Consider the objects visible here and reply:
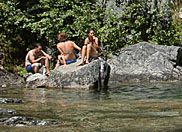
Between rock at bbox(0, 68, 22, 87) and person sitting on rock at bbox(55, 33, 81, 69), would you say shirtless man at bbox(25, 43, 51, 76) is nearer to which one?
person sitting on rock at bbox(55, 33, 81, 69)

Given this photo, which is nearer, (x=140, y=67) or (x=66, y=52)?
(x=66, y=52)

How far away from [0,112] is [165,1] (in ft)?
43.8

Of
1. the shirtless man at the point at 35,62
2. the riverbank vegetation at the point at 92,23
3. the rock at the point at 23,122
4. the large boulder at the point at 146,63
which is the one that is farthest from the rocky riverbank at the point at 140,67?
the rock at the point at 23,122

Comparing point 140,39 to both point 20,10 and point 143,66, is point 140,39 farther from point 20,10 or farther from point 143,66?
point 20,10

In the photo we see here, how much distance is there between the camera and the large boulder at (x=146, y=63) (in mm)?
14094

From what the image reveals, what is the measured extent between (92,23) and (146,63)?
3194 mm

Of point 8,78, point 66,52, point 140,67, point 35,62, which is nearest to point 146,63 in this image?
point 140,67

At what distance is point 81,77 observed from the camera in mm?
10578

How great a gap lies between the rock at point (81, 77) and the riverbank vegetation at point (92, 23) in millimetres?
5459

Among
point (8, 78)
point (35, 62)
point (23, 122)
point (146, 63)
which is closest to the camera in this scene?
A: point (23, 122)

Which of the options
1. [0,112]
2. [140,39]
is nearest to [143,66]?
[140,39]

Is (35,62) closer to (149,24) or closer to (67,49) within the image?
(67,49)

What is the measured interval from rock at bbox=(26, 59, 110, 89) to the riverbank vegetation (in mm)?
5459

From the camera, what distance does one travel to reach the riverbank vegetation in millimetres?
16688
